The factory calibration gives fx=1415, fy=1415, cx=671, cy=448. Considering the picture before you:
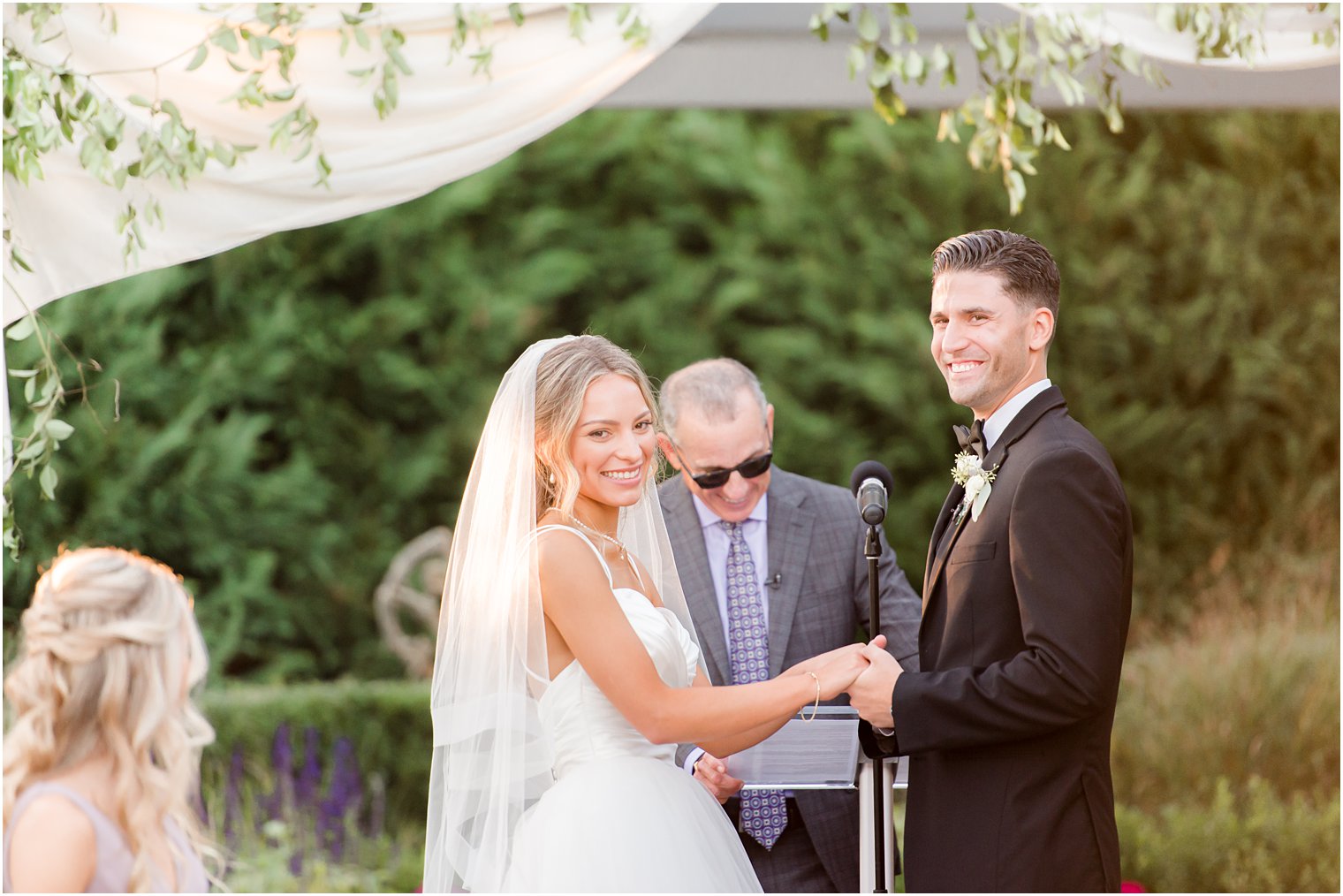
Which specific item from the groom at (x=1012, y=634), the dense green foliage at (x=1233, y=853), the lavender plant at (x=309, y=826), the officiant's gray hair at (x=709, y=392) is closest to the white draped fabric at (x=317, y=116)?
the officiant's gray hair at (x=709, y=392)

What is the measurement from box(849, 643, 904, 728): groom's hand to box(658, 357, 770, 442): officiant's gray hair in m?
1.25

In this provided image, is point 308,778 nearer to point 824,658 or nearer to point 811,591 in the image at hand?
point 811,591

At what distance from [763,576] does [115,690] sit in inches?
90.4

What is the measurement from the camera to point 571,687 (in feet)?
11.3

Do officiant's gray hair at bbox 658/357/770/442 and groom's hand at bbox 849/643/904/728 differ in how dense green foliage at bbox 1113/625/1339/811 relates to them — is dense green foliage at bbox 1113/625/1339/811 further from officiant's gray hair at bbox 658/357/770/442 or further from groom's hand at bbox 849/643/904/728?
groom's hand at bbox 849/643/904/728

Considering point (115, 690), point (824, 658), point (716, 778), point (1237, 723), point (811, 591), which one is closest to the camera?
point (115, 690)

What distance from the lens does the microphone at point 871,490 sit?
341 cm

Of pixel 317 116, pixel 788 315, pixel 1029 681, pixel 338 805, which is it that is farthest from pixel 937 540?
pixel 788 315

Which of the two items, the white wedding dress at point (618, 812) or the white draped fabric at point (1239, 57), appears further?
the white draped fabric at point (1239, 57)

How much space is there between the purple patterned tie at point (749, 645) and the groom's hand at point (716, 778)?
0.44 metres

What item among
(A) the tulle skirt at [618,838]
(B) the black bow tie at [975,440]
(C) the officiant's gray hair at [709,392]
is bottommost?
(A) the tulle skirt at [618,838]

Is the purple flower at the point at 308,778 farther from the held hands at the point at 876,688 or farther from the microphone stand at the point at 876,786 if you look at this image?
the held hands at the point at 876,688

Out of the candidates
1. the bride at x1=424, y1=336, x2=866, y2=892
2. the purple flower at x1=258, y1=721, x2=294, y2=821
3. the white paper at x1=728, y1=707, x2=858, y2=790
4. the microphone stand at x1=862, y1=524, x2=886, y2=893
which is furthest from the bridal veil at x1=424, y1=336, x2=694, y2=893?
the purple flower at x1=258, y1=721, x2=294, y2=821

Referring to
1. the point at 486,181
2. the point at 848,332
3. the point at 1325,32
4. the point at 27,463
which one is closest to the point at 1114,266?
the point at 848,332
